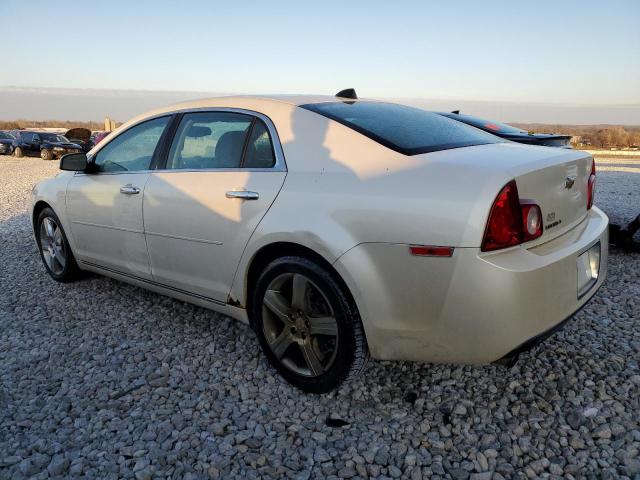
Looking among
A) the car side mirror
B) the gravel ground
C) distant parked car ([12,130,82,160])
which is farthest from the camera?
distant parked car ([12,130,82,160])

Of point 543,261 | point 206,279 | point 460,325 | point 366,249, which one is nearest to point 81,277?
point 206,279

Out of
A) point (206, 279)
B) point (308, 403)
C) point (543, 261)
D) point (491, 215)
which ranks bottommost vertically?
point (308, 403)

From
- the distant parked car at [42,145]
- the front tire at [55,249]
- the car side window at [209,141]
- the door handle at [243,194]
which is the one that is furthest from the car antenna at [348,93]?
the distant parked car at [42,145]

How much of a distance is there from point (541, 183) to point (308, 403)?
5.17 feet

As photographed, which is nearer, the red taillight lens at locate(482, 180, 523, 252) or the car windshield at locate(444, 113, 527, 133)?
the red taillight lens at locate(482, 180, 523, 252)

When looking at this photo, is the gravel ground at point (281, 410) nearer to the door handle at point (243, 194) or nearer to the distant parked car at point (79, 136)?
the door handle at point (243, 194)

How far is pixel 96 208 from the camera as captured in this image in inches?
146

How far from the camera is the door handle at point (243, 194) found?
2.64 metres

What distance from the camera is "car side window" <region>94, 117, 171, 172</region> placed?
11.3 ft

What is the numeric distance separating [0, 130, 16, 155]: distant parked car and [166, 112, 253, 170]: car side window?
27981 mm

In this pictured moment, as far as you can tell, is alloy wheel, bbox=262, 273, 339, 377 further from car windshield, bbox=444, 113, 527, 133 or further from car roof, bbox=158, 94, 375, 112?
car windshield, bbox=444, 113, 527, 133

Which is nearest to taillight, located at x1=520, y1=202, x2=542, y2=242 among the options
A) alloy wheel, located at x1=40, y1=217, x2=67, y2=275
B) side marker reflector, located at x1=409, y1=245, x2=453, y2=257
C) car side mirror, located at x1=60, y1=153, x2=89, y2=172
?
side marker reflector, located at x1=409, y1=245, x2=453, y2=257

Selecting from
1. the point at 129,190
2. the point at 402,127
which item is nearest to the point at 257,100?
the point at 402,127

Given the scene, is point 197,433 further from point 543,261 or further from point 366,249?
point 543,261
